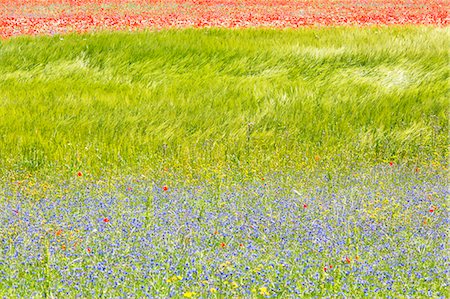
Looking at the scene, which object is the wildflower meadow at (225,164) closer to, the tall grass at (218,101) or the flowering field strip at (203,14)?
the tall grass at (218,101)

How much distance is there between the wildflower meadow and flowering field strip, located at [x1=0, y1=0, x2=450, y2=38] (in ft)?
6.08

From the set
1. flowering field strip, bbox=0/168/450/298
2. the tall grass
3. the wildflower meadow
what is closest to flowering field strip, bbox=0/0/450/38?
the wildflower meadow

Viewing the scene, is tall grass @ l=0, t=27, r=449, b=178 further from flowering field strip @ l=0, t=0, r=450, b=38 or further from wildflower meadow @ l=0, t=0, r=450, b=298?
flowering field strip @ l=0, t=0, r=450, b=38

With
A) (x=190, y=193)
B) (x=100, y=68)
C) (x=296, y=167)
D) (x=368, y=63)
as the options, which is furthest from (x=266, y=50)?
(x=190, y=193)

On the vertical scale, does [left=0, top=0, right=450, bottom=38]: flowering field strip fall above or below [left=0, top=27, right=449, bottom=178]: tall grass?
below

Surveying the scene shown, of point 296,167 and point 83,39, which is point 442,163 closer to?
point 296,167

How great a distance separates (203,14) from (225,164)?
1038cm

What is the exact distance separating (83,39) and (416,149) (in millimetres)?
5373

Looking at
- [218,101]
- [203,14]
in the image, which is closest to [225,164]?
[218,101]

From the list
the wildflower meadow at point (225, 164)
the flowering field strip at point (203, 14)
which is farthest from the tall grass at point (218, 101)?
the flowering field strip at point (203, 14)

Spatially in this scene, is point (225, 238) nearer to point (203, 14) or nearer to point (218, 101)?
point (218, 101)

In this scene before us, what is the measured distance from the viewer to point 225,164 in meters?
5.88

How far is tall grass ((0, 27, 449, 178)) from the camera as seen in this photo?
604 cm

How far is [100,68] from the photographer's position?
30.1 feet
